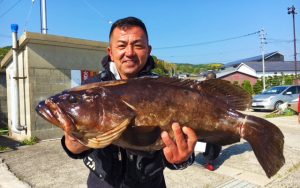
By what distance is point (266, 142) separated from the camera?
6.70 ft

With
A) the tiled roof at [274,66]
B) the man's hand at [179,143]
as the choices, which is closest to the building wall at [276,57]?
the tiled roof at [274,66]

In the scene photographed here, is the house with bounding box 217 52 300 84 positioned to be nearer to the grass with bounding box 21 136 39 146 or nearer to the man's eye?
the grass with bounding box 21 136 39 146

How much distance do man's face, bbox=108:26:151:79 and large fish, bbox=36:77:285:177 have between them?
359 millimetres

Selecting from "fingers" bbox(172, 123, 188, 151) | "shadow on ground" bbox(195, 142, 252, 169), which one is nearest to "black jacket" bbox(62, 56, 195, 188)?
"fingers" bbox(172, 123, 188, 151)

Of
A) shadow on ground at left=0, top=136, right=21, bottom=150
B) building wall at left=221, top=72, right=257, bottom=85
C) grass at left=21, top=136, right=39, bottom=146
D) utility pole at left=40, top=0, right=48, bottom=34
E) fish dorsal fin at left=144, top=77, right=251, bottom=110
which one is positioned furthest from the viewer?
building wall at left=221, top=72, right=257, bottom=85

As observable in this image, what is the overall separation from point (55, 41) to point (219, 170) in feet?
19.5

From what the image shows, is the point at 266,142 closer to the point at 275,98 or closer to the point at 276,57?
the point at 275,98

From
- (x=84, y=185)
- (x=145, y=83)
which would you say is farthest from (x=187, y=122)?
(x=84, y=185)

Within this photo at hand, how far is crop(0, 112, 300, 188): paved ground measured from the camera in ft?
19.1

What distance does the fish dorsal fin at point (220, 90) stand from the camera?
211cm

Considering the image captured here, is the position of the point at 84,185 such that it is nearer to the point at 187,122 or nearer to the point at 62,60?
the point at 187,122

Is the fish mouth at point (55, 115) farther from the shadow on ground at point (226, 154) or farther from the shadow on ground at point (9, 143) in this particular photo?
the shadow on ground at point (9, 143)

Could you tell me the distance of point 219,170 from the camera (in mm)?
6531

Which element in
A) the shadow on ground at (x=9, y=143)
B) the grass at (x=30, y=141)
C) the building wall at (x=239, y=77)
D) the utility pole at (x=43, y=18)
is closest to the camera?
the shadow on ground at (x=9, y=143)
